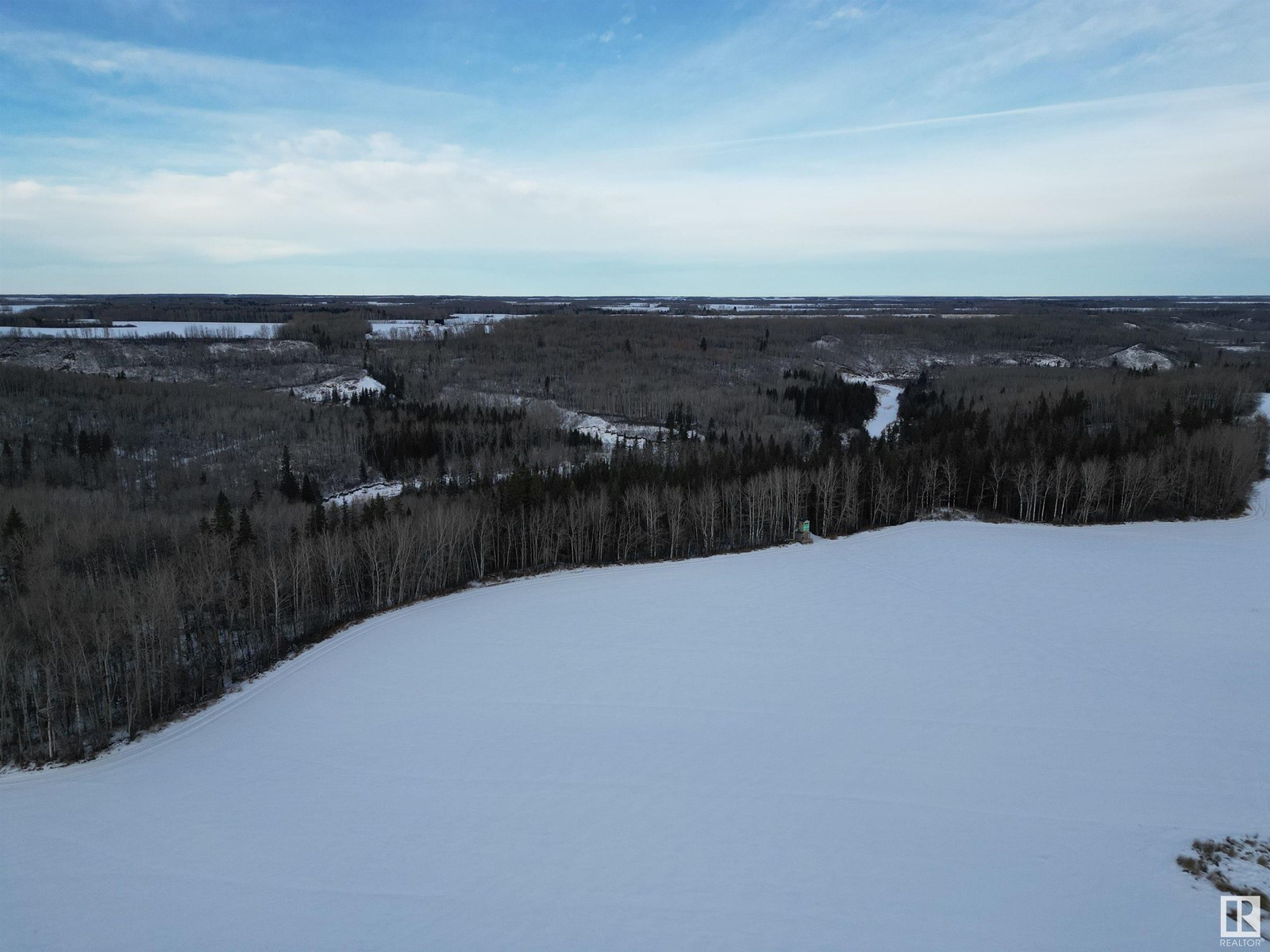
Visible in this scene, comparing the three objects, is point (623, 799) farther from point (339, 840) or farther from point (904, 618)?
point (904, 618)

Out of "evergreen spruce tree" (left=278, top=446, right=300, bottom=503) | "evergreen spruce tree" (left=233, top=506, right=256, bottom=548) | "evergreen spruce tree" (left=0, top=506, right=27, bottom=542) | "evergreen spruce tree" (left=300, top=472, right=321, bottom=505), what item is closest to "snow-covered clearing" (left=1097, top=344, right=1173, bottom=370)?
"evergreen spruce tree" (left=300, top=472, right=321, bottom=505)

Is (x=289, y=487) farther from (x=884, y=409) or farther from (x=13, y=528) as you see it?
(x=884, y=409)

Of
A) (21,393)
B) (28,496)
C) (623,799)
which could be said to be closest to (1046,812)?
(623,799)

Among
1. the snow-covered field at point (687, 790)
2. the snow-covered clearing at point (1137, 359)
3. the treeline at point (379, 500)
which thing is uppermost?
the snow-covered clearing at point (1137, 359)

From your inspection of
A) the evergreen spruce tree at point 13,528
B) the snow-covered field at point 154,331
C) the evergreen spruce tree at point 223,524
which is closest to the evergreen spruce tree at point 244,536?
the evergreen spruce tree at point 223,524

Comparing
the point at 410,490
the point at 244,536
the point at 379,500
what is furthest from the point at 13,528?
the point at 410,490

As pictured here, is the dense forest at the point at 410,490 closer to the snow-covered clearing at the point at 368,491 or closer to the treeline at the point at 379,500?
the treeline at the point at 379,500

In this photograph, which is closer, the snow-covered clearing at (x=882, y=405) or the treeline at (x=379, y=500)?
the treeline at (x=379, y=500)
